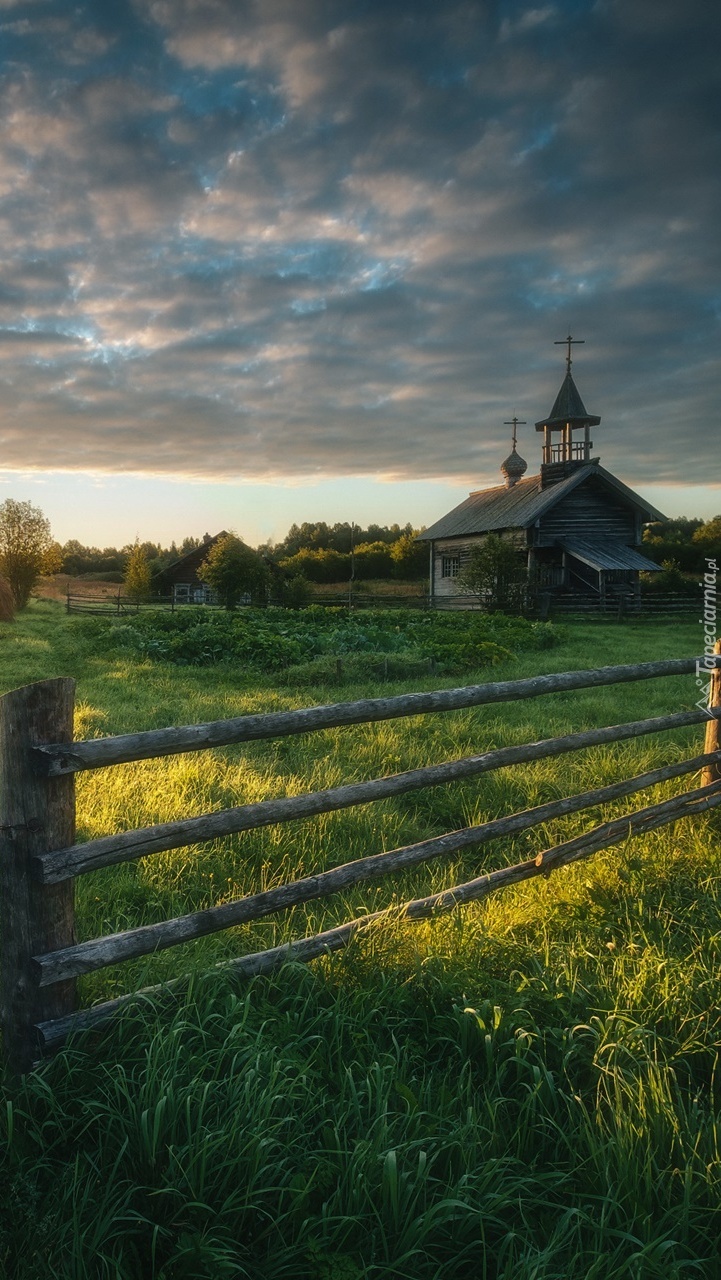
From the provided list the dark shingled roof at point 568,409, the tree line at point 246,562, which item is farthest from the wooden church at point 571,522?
the tree line at point 246,562

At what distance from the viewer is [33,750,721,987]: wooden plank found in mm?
2607

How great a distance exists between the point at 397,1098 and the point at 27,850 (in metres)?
1.50

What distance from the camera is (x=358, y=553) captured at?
69750 millimetres

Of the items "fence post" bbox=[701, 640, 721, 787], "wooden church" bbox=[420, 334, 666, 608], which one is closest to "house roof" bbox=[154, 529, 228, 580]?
"wooden church" bbox=[420, 334, 666, 608]

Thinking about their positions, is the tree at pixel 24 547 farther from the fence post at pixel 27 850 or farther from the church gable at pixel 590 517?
the fence post at pixel 27 850

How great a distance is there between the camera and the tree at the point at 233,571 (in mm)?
35500

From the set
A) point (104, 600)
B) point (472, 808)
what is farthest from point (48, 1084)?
point (104, 600)

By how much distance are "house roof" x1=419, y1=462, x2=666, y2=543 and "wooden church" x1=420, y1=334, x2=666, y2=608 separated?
6cm

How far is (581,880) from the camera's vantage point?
4285 millimetres

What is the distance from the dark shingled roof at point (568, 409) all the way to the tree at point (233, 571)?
14817 mm

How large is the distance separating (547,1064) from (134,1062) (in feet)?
4.85

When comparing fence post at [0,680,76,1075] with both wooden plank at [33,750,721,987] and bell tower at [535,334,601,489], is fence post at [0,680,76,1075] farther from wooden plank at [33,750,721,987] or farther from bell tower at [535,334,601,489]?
bell tower at [535,334,601,489]

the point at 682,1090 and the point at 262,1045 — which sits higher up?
the point at 262,1045

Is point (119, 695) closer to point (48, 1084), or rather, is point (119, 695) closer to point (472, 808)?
point (472, 808)
